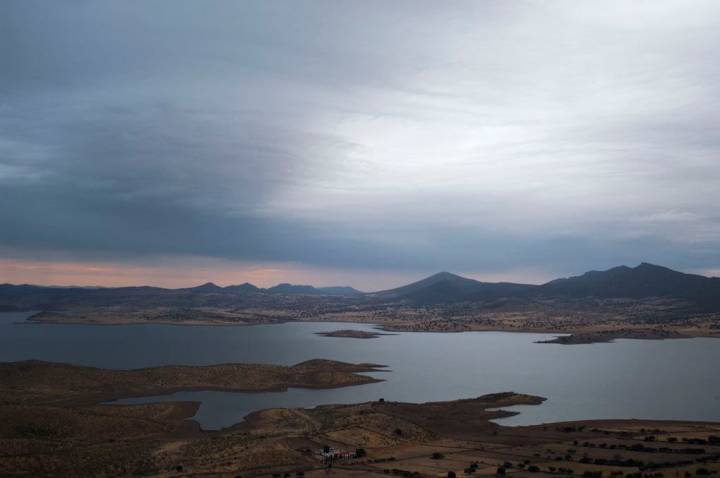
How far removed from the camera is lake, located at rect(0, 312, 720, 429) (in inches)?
3093

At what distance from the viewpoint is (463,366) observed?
122938 millimetres

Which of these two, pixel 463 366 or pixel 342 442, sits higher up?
pixel 463 366

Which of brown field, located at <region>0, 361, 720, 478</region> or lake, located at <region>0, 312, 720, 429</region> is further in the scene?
lake, located at <region>0, 312, 720, 429</region>

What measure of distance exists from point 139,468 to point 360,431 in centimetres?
2217

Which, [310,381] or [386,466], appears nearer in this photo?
[386,466]

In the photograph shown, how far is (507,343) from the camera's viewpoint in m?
179

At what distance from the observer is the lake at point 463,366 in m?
78.6

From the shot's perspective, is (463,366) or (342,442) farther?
(463,366)

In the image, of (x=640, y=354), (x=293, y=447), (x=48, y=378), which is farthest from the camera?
(x=640, y=354)

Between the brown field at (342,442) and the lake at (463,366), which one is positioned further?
the lake at (463,366)

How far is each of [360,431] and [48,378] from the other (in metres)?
57.5

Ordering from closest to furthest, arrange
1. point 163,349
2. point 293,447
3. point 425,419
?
point 293,447 < point 425,419 < point 163,349

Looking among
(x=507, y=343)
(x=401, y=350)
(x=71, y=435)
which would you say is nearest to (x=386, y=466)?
(x=71, y=435)

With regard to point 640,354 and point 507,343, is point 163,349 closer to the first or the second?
point 507,343
